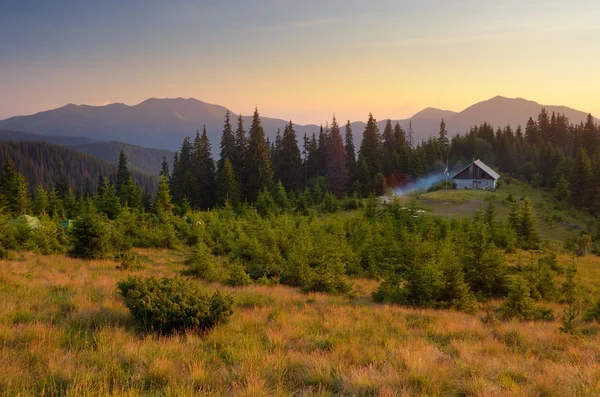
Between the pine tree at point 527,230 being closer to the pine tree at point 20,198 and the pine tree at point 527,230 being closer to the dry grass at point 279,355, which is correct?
the dry grass at point 279,355

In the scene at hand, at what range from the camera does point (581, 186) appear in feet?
194

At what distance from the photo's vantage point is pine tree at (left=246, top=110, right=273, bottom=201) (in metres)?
59.2

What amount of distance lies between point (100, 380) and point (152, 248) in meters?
22.0

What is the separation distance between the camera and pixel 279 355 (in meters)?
5.59

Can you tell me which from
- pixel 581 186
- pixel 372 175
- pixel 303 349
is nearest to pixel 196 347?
pixel 303 349

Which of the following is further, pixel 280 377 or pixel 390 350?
pixel 390 350

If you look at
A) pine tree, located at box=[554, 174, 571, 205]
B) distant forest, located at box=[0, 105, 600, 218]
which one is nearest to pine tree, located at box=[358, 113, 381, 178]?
distant forest, located at box=[0, 105, 600, 218]

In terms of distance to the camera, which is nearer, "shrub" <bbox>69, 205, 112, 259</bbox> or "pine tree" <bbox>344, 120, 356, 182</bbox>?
"shrub" <bbox>69, 205, 112, 259</bbox>

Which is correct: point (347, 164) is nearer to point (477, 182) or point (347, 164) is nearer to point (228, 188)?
point (477, 182)

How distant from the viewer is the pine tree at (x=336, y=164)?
71312 millimetres

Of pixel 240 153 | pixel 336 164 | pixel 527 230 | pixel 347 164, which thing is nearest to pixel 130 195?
pixel 240 153

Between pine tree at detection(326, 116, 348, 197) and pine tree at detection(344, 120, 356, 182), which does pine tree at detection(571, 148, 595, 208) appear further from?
pine tree at detection(326, 116, 348, 197)

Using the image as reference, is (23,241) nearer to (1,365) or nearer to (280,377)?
(1,365)

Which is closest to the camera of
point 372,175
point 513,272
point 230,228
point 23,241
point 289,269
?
point 289,269
